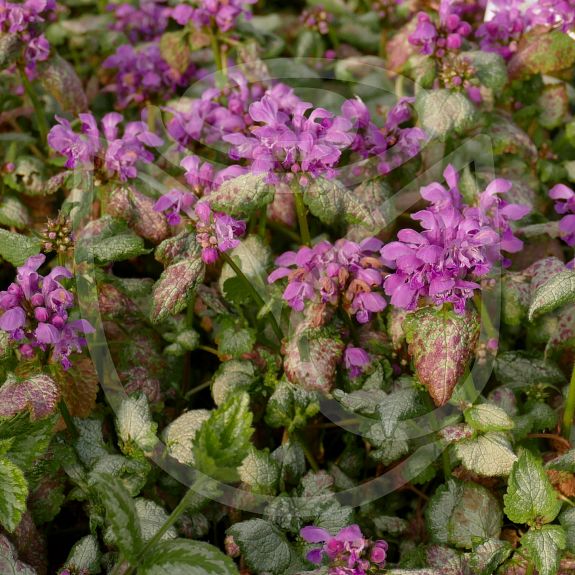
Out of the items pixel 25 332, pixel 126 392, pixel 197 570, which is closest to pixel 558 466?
pixel 197 570

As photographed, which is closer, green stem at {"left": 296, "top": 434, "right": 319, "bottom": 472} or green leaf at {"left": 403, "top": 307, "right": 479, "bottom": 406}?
green leaf at {"left": 403, "top": 307, "right": 479, "bottom": 406}

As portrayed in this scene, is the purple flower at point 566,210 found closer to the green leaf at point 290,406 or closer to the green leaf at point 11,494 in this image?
the green leaf at point 290,406

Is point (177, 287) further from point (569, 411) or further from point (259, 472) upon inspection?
point (569, 411)

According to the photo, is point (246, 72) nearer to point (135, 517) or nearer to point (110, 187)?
point (110, 187)

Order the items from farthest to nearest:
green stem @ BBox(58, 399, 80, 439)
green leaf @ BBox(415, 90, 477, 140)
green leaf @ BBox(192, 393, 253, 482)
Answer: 1. green leaf @ BBox(415, 90, 477, 140)
2. green stem @ BBox(58, 399, 80, 439)
3. green leaf @ BBox(192, 393, 253, 482)

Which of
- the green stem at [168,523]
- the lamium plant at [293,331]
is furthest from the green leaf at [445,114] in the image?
the green stem at [168,523]

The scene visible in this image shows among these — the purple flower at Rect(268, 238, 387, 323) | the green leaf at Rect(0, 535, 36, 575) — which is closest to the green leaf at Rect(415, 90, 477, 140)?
the purple flower at Rect(268, 238, 387, 323)

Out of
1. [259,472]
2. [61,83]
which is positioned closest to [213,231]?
[259,472]
